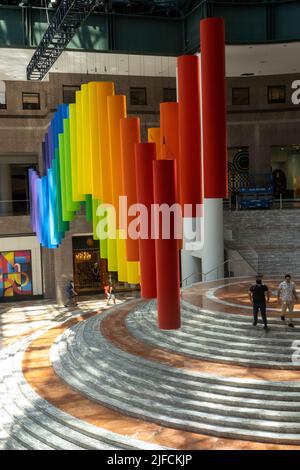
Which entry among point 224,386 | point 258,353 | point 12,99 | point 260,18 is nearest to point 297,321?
point 258,353

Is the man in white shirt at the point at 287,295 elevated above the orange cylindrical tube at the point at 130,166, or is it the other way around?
the orange cylindrical tube at the point at 130,166

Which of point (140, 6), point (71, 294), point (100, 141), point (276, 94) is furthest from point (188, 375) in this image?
point (276, 94)

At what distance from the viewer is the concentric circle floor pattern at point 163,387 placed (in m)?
10.6

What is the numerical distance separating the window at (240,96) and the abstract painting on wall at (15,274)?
14.4m

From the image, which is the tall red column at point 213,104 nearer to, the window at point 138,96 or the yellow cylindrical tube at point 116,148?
the yellow cylindrical tube at point 116,148

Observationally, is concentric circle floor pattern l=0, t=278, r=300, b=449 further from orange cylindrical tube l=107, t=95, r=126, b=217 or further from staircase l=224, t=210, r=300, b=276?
staircase l=224, t=210, r=300, b=276

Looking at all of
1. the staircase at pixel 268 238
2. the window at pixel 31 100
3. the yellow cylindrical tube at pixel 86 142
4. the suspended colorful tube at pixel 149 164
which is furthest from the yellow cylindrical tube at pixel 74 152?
the window at pixel 31 100

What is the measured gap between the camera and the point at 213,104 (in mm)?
10289

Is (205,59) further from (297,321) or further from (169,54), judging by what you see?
(169,54)

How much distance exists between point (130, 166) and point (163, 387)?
4910 millimetres

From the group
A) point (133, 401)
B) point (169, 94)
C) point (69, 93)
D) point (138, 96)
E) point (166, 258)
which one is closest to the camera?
point (166, 258)

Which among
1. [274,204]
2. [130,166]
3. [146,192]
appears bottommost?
[274,204]

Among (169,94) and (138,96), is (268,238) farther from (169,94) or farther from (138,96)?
(138,96)

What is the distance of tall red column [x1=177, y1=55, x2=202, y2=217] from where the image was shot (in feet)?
35.2
